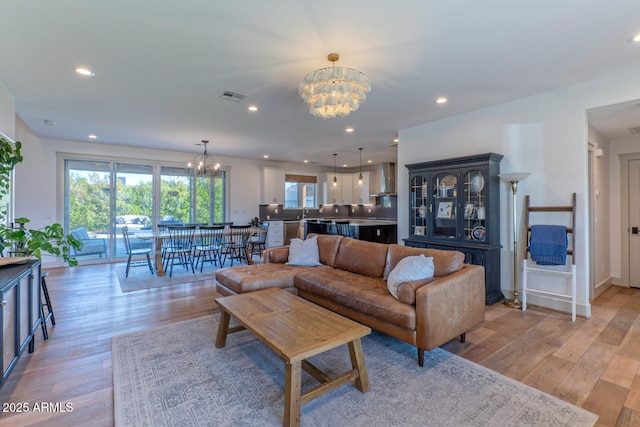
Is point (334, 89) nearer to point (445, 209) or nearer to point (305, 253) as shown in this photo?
point (305, 253)

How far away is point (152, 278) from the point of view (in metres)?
5.32

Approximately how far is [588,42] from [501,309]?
116 inches

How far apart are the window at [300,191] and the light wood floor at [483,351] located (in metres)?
5.65

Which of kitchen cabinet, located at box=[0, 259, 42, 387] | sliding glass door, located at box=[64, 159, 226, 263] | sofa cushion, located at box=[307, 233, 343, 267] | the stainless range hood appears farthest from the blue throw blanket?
sliding glass door, located at box=[64, 159, 226, 263]

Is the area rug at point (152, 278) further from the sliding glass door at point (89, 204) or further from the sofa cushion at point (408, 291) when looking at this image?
the sofa cushion at point (408, 291)

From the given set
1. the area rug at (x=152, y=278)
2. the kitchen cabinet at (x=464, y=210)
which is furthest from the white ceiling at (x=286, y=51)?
the area rug at (x=152, y=278)

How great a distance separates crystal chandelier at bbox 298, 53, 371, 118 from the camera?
8.32 ft

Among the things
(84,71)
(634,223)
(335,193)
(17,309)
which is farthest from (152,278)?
(634,223)

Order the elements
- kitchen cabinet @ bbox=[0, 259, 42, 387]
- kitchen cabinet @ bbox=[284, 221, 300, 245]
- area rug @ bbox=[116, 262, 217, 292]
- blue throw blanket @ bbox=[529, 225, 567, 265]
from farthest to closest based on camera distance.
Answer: kitchen cabinet @ bbox=[284, 221, 300, 245], area rug @ bbox=[116, 262, 217, 292], blue throw blanket @ bbox=[529, 225, 567, 265], kitchen cabinet @ bbox=[0, 259, 42, 387]

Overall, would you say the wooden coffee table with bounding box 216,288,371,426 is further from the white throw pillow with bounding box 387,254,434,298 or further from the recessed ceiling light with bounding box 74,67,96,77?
the recessed ceiling light with bounding box 74,67,96,77

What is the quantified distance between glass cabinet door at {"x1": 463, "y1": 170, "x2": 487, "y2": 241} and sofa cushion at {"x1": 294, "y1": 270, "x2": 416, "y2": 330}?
5.51ft

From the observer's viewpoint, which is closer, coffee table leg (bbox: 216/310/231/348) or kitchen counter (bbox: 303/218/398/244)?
coffee table leg (bbox: 216/310/231/348)

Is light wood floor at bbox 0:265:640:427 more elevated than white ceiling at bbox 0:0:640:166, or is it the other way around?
white ceiling at bbox 0:0:640:166

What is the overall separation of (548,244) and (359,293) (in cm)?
247
